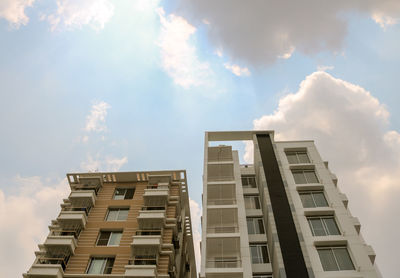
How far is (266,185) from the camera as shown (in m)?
35.5

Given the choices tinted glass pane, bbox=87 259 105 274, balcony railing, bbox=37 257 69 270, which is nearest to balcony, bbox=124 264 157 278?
tinted glass pane, bbox=87 259 105 274

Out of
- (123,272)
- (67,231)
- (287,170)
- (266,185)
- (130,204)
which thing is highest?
(287,170)

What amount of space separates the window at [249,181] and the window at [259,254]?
8.96 m

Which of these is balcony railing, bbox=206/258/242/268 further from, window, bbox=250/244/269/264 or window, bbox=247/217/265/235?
window, bbox=247/217/265/235

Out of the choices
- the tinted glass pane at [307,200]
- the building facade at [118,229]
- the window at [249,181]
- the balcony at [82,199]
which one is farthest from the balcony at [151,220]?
the tinted glass pane at [307,200]

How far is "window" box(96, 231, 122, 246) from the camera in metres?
30.7

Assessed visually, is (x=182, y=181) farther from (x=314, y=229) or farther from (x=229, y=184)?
(x=314, y=229)

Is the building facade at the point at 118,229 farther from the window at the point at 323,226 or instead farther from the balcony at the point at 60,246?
the window at the point at 323,226

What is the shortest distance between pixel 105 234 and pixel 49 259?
531 cm

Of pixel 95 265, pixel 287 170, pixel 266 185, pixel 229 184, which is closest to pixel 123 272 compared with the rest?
pixel 95 265

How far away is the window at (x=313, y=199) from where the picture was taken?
3369cm

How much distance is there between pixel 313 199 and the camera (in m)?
34.3

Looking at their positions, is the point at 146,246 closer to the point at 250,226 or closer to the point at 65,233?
the point at 65,233

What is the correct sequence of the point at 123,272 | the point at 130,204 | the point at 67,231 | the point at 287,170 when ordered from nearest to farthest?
the point at 123,272 < the point at 67,231 < the point at 130,204 < the point at 287,170
